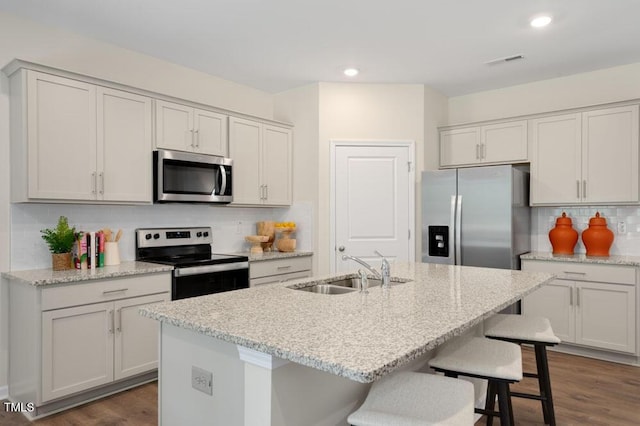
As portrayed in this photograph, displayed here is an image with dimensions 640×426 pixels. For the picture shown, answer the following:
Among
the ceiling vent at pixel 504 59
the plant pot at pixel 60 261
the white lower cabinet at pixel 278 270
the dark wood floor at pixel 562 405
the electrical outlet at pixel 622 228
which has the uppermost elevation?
the ceiling vent at pixel 504 59

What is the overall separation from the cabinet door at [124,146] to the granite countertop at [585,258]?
3.37m

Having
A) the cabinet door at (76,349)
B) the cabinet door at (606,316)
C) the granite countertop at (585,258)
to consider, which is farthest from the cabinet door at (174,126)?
the cabinet door at (606,316)

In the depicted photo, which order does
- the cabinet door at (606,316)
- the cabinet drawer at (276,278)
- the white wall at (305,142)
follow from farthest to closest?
1. the white wall at (305,142)
2. the cabinet drawer at (276,278)
3. the cabinet door at (606,316)

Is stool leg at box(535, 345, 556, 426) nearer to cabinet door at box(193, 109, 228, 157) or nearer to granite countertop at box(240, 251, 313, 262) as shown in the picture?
granite countertop at box(240, 251, 313, 262)

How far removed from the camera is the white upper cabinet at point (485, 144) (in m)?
4.26

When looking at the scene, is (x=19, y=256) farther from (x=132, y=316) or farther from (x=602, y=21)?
(x=602, y=21)

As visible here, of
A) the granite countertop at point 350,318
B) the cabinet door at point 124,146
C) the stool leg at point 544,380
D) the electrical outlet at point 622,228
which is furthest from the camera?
the electrical outlet at point 622,228

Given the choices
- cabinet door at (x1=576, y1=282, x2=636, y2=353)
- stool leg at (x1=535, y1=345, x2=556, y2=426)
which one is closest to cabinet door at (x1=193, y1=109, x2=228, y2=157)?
stool leg at (x1=535, y1=345, x2=556, y2=426)

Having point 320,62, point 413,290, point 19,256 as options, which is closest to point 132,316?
point 19,256

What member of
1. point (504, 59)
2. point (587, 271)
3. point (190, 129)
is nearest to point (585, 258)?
point (587, 271)

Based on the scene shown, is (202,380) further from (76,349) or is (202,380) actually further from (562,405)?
(562,405)

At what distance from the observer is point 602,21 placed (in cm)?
306

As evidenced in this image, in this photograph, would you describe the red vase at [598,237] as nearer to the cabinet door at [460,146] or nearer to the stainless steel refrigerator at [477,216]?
the stainless steel refrigerator at [477,216]

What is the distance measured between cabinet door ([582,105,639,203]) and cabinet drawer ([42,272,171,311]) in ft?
12.2
